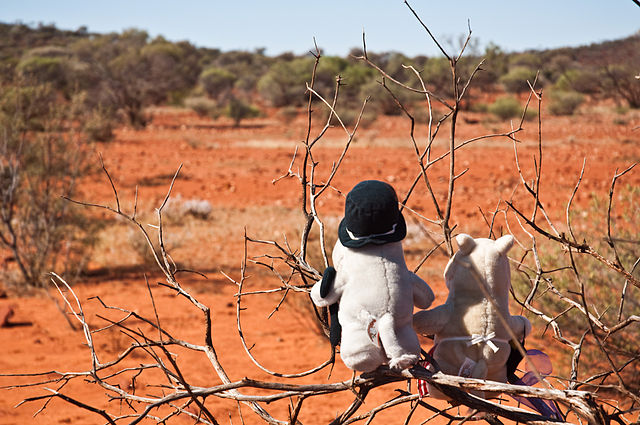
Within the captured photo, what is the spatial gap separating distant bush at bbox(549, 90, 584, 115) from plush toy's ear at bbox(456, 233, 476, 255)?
28460 millimetres

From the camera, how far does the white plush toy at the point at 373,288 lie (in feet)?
5.44

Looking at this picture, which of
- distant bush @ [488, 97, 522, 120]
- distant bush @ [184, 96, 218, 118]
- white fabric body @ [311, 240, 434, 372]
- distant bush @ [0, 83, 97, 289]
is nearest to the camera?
white fabric body @ [311, 240, 434, 372]

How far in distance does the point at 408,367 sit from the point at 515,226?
29.4 feet

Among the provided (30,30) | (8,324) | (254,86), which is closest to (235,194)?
(8,324)

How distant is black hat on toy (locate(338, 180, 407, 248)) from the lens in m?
1.68

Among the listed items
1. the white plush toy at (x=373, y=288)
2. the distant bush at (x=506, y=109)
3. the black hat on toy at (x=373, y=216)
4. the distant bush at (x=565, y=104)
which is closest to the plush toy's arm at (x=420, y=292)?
the white plush toy at (x=373, y=288)

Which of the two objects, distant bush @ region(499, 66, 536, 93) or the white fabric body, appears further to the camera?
distant bush @ region(499, 66, 536, 93)

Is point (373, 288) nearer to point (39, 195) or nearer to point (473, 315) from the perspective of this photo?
point (473, 315)

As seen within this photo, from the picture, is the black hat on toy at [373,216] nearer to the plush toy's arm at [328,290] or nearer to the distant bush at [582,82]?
the plush toy's arm at [328,290]

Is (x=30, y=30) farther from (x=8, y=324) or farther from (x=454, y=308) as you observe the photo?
(x=454, y=308)

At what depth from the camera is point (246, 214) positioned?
11.8 metres

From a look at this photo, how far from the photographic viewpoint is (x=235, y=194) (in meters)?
13.8

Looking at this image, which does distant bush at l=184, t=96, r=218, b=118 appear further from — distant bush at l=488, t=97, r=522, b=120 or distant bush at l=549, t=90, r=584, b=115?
distant bush at l=549, t=90, r=584, b=115

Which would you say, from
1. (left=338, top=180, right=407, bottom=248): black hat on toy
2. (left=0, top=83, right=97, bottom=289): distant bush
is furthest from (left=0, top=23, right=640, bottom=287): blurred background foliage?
(left=338, top=180, right=407, bottom=248): black hat on toy
